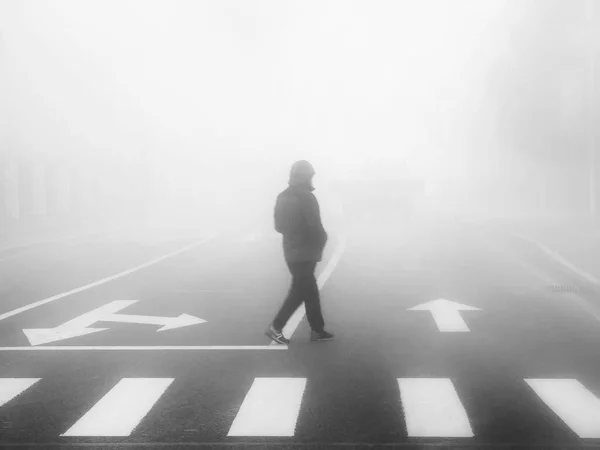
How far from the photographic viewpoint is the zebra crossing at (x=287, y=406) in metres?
6.44

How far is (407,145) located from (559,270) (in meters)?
74.1

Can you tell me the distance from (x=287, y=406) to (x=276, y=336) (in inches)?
108

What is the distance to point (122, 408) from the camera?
711 centimetres

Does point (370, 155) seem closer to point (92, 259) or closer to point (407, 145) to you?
point (92, 259)

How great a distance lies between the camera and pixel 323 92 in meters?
148

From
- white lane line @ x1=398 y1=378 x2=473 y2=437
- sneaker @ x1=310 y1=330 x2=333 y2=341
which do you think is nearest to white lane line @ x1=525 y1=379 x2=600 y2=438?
white lane line @ x1=398 y1=378 x2=473 y2=437

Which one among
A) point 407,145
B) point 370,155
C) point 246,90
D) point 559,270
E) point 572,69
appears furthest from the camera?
point 246,90

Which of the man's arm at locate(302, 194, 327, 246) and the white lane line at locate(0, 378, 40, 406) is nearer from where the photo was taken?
the white lane line at locate(0, 378, 40, 406)

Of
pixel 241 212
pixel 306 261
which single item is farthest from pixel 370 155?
pixel 306 261

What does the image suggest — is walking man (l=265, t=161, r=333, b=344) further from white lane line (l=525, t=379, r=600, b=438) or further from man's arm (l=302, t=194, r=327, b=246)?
white lane line (l=525, t=379, r=600, b=438)

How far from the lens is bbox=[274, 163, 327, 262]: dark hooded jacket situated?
9.82 metres

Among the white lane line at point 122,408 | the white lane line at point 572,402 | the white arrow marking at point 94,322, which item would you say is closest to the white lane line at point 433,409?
the white lane line at point 572,402

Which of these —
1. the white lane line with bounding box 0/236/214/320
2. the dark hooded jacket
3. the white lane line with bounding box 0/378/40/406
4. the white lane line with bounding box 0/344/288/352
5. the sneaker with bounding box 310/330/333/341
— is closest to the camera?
the white lane line with bounding box 0/378/40/406

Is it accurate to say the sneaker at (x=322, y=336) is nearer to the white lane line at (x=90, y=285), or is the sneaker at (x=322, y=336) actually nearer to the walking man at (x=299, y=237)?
the walking man at (x=299, y=237)
